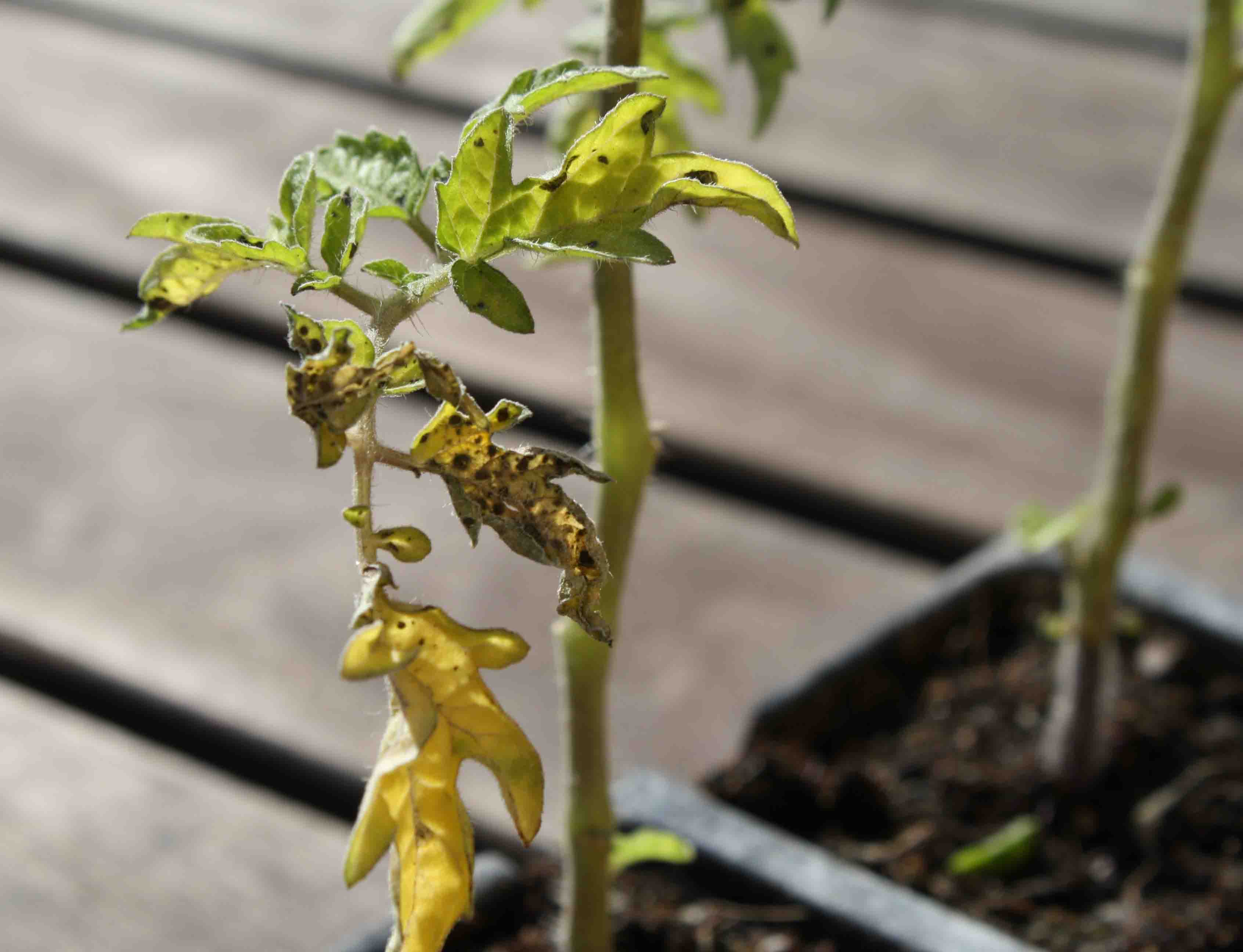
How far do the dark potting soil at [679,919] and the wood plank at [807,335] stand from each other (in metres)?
→ 0.39

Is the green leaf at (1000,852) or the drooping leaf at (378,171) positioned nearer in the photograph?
the drooping leaf at (378,171)

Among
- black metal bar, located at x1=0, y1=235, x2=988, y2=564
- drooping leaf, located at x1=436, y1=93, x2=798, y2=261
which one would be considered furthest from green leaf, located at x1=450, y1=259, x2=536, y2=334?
black metal bar, located at x1=0, y1=235, x2=988, y2=564

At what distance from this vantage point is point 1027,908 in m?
0.73

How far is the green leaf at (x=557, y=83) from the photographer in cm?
34

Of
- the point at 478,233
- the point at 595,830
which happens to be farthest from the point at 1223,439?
the point at 478,233

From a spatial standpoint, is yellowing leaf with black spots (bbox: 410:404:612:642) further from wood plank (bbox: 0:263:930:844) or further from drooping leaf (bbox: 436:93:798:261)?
wood plank (bbox: 0:263:930:844)

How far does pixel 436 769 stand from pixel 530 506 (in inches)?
2.3

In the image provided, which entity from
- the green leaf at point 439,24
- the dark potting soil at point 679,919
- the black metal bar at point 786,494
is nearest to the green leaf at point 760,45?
the green leaf at point 439,24

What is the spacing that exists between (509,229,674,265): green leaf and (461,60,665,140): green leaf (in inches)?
1.0

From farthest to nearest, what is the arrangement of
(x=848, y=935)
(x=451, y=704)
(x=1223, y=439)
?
(x=1223, y=439) → (x=848, y=935) → (x=451, y=704)

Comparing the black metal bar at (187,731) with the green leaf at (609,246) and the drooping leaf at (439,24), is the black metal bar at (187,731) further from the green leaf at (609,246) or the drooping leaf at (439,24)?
the green leaf at (609,246)

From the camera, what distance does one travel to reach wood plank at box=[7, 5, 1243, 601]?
1053mm

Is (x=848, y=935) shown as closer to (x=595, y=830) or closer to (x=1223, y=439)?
(x=595, y=830)

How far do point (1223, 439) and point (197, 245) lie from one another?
854 millimetres
